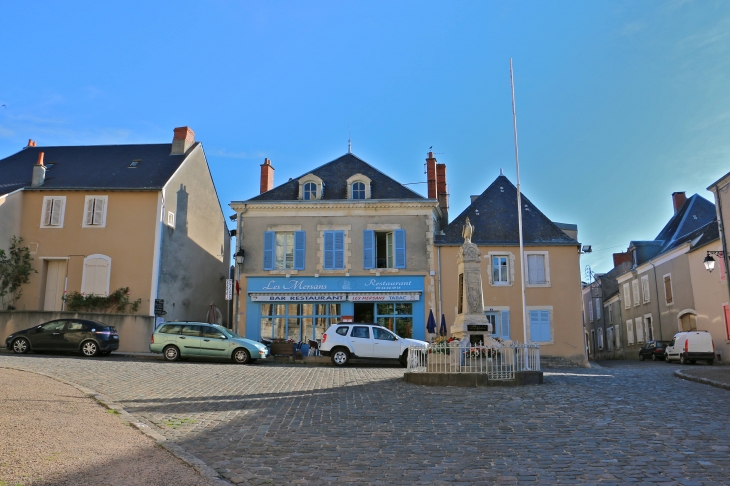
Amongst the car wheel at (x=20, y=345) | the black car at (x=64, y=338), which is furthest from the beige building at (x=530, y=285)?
the car wheel at (x=20, y=345)

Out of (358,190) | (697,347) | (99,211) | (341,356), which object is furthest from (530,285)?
(99,211)

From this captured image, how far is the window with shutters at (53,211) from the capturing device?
25.7 m

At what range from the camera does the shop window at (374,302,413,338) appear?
2611cm

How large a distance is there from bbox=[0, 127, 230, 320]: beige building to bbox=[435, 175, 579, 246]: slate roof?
1110 cm

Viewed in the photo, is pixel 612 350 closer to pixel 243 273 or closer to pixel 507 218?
pixel 507 218

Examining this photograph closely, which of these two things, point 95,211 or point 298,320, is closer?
point 95,211

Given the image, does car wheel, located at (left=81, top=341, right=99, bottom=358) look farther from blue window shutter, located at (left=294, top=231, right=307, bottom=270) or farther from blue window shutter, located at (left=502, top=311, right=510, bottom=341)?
blue window shutter, located at (left=502, top=311, right=510, bottom=341)

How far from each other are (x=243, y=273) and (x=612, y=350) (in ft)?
95.2

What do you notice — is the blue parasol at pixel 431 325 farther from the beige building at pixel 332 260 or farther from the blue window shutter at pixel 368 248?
the blue window shutter at pixel 368 248

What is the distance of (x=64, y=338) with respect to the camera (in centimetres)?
1997

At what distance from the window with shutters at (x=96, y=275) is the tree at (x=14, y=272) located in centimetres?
214

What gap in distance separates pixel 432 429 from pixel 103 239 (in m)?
20.7

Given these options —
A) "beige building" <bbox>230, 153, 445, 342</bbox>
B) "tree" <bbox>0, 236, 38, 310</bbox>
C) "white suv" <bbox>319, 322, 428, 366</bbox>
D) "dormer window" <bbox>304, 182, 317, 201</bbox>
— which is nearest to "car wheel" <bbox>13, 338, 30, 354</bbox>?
"tree" <bbox>0, 236, 38, 310</bbox>

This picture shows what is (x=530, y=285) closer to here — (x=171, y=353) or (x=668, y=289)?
(x=668, y=289)
